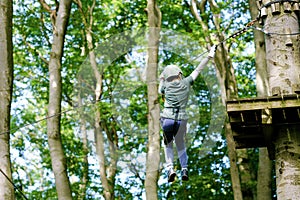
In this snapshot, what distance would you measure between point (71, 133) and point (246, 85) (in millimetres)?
5931

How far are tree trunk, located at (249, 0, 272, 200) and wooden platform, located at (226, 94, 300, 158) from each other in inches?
219

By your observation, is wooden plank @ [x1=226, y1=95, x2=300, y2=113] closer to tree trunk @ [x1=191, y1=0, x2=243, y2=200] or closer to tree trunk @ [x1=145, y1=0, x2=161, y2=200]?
tree trunk @ [x1=145, y1=0, x2=161, y2=200]

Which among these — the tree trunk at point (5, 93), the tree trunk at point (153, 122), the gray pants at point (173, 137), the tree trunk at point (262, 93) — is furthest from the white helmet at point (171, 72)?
the tree trunk at point (262, 93)

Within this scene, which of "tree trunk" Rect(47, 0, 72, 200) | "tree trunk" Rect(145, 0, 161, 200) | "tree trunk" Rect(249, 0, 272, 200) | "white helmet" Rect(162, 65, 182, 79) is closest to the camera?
"white helmet" Rect(162, 65, 182, 79)

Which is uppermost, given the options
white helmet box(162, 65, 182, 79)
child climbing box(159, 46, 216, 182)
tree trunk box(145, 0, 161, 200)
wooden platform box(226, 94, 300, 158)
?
tree trunk box(145, 0, 161, 200)

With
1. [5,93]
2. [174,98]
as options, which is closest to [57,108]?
[5,93]

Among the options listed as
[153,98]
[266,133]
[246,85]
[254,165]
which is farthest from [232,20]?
[266,133]

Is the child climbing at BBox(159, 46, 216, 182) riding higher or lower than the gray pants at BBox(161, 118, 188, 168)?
higher

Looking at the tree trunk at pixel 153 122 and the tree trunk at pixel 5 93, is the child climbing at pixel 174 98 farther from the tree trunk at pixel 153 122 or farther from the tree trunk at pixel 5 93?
the tree trunk at pixel 153 122

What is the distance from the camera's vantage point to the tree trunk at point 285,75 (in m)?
5.75

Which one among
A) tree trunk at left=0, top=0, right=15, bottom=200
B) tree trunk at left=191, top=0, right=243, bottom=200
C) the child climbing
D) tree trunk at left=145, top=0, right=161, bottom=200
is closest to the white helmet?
the child climbing

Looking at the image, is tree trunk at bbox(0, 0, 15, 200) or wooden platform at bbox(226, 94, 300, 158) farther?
tree trunk at bbox(0, 0, 15, 200)

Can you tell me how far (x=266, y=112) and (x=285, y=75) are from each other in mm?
591

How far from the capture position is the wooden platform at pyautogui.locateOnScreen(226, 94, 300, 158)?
5.76 metres
